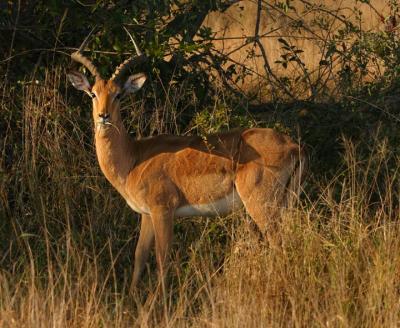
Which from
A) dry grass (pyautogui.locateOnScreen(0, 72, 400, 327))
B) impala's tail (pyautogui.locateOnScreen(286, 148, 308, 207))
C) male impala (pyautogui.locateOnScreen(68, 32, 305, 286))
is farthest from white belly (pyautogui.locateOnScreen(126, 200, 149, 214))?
impala's tail (pyautogui.locateOnScreen(286, 148, 308, 207))

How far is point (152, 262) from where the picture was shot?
6645 mm

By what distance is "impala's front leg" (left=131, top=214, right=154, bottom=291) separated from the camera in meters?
6.34

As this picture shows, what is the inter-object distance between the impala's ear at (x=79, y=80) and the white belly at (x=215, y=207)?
1.04 metres

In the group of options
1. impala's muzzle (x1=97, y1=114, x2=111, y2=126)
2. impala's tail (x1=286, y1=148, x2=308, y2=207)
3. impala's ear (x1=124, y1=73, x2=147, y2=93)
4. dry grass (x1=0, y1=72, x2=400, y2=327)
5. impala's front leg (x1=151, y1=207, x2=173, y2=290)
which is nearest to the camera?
dry grass (x1=0, y1=72, x2=400, y2=327)

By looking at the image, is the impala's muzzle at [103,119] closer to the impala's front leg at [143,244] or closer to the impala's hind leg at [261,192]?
the impala's front leg at [143,244]

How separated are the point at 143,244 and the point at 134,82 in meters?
1.10

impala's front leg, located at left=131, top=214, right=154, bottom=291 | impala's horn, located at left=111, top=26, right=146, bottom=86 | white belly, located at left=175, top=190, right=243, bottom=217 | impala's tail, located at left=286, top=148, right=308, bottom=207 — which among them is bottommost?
impala's front leg, located at left=131, top=214, right=154, bottom=291

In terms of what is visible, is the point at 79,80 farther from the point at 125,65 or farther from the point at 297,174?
the point at 297,174

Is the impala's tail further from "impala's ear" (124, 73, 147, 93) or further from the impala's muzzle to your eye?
the impala's muzzle

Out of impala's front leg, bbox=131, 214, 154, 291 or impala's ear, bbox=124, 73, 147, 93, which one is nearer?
impala's front leg, bbox=131, 214, 154, 291

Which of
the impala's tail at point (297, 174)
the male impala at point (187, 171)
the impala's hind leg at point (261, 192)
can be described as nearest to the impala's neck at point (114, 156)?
the male impala at point (187, 171)

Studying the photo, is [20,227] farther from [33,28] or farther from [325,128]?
[325,128]

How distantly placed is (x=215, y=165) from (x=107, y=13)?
1624mm

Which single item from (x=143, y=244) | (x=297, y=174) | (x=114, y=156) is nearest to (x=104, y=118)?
(x=114, y=156)
